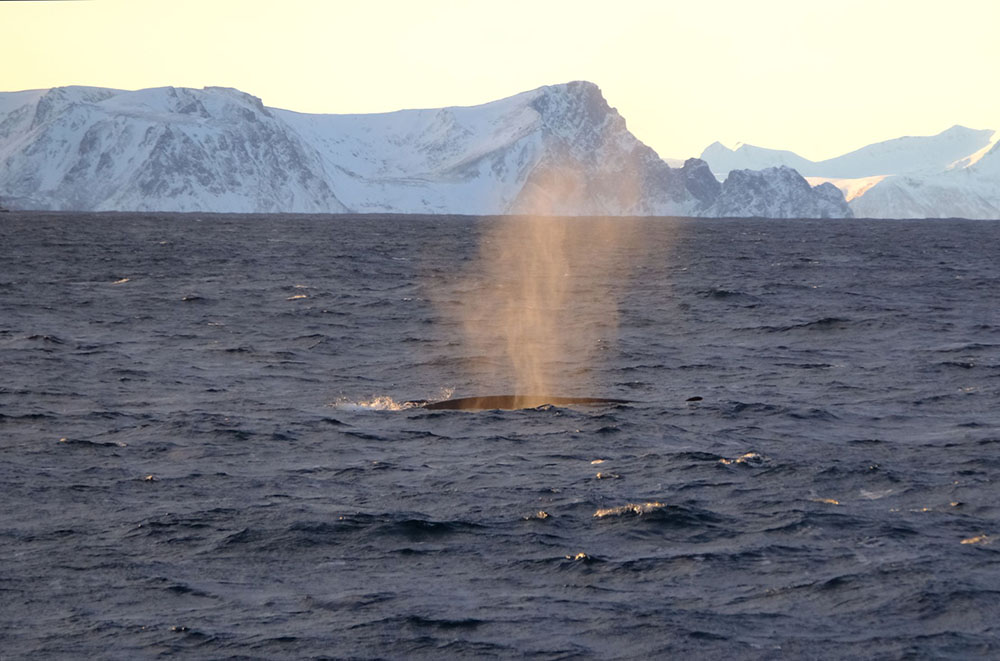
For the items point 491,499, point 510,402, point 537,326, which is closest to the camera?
point 491,499

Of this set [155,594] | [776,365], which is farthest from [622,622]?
[776,365]

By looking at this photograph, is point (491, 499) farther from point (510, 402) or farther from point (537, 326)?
point (537, 326)

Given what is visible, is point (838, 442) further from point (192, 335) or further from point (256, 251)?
point (256, 251)

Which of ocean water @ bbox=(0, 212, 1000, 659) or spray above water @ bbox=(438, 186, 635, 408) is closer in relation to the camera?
ocean water @ bbox=(0, 212, 1000, 659)

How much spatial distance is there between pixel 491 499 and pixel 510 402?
30.9ft

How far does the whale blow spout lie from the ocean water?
60 centimetres

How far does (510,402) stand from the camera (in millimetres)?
30484

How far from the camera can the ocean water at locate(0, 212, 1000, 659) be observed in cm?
1522

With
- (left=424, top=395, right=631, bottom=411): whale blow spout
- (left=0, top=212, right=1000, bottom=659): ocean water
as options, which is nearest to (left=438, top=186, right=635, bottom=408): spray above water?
(left=424, top=395, right=631, bottom=411): whale blow spout

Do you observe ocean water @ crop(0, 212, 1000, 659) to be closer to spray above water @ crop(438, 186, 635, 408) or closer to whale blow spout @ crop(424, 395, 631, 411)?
whale blow spout @ crop(424, 395, 631, 411)

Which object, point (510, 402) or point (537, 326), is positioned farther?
point (537, 326)

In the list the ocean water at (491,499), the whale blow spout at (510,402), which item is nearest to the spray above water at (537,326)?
the whale blow spout at (510,402)

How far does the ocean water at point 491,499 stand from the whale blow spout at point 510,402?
596mm

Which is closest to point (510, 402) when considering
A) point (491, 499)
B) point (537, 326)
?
point (491, 499)
